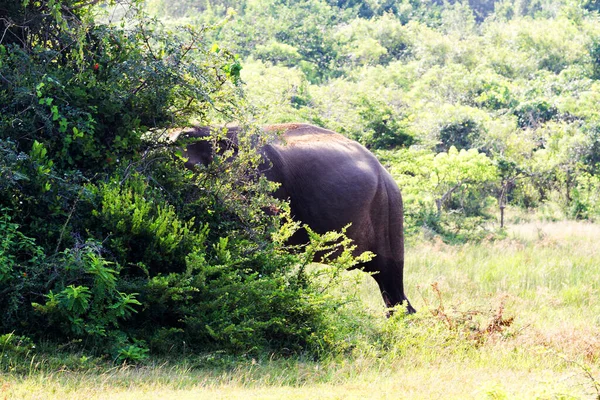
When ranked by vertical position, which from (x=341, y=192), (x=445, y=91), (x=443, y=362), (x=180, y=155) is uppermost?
(x=180, y=155)

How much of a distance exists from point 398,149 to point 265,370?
13.0m

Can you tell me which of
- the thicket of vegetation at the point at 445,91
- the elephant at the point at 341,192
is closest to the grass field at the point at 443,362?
the elephant at the point at 341,192

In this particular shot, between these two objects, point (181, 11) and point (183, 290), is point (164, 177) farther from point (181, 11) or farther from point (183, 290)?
point (181, 11)

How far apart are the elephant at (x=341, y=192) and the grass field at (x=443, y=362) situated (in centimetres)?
84

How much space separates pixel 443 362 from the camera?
7199 mm

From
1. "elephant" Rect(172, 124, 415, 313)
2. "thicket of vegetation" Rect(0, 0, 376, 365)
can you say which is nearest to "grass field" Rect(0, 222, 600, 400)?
"thicket of vegetation" Rect(0, 0, 376, 365)

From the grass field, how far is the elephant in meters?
0.84

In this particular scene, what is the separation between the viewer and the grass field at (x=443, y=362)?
5516 millimetres

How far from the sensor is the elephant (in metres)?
9.49

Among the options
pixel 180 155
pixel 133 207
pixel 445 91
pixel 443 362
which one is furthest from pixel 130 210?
pixel 445 91

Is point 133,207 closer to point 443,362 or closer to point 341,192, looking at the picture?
point 443,362

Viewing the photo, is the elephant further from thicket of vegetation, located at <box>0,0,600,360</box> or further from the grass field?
thicket of vegetation, located at <box>0,0,600,360</box>

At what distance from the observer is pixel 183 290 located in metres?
6.66

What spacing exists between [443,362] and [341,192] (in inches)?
117
